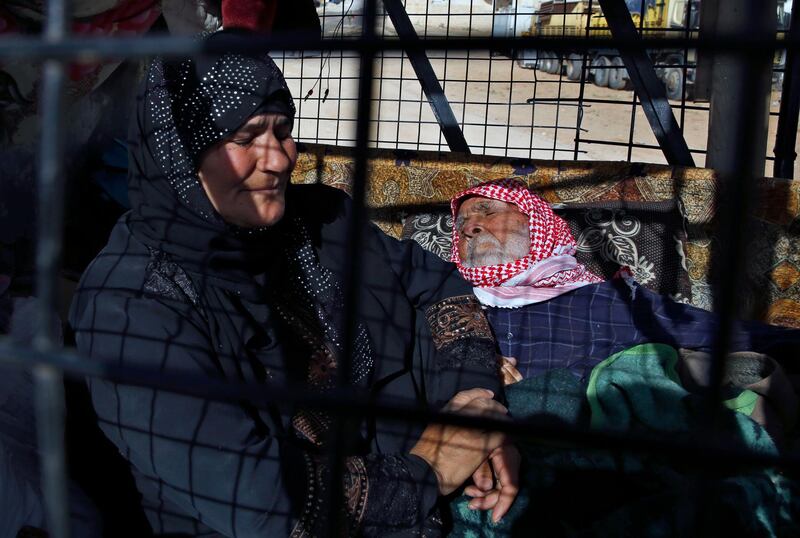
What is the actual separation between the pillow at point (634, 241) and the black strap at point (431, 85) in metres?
0.54

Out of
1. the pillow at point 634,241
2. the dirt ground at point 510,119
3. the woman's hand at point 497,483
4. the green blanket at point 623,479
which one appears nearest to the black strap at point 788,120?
the pillow at point 634,241

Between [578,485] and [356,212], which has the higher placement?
[356,212]

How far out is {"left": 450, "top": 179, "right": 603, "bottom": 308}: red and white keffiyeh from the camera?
2.46 meters

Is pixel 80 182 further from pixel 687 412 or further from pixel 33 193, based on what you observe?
pixel 687 412

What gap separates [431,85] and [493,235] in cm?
79

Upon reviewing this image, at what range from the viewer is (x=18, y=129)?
111 inches

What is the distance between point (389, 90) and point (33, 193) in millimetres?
6332

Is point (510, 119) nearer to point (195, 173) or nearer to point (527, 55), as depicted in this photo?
point (527, 55)

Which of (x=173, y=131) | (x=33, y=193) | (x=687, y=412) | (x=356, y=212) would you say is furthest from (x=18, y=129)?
(x=356, y=212)

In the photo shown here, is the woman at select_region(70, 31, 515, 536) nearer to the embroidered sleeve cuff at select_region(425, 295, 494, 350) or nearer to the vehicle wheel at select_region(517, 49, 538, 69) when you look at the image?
the embroidered sleeve cuff at select_region(425, 295, 494, 350)

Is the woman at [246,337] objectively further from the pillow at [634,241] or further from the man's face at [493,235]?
the pillow at [634,241]

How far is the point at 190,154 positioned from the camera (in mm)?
1446

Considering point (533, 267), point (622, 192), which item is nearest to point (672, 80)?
point (622, 192)

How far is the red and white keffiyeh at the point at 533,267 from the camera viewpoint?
8.08 feet
